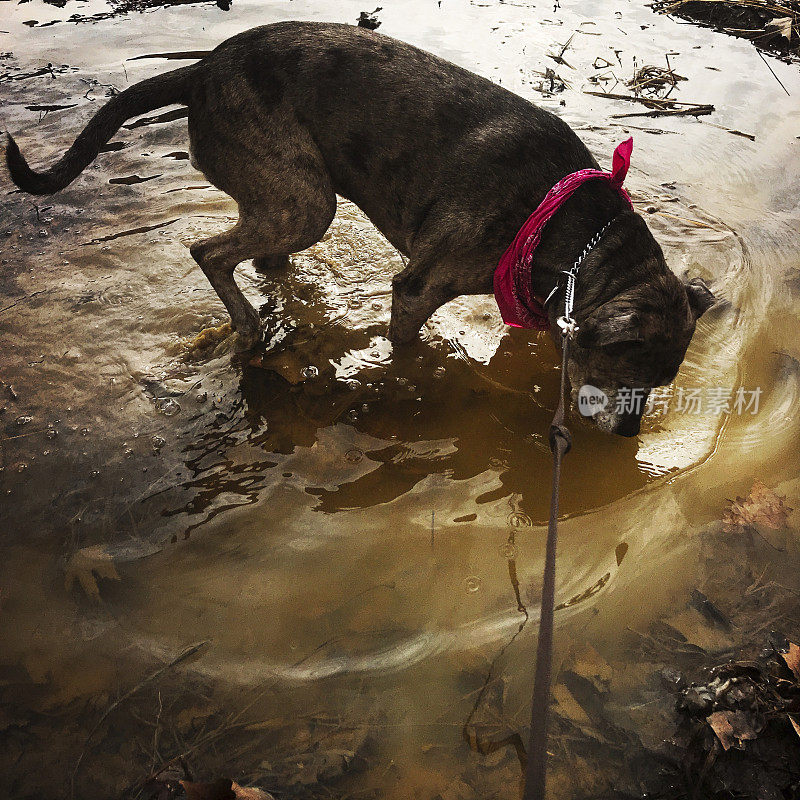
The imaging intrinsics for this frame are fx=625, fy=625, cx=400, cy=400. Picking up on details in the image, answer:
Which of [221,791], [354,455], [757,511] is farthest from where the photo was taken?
[354,455]

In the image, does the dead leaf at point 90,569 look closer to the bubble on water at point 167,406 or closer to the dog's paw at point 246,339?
the bubble on water at point 167,406

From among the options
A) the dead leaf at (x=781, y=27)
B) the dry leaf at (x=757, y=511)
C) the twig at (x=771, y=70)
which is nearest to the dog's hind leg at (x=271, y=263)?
the dry leaf at (x=757, y=511)

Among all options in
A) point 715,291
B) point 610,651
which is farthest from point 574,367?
point 715,291

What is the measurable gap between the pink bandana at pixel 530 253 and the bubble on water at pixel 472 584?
1.36 m

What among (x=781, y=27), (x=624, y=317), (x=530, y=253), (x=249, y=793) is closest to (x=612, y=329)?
(x=624, y=317)

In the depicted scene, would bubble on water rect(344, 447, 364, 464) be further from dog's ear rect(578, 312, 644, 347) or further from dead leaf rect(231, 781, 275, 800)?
dead leaf rect(231, 781, 275, 800)

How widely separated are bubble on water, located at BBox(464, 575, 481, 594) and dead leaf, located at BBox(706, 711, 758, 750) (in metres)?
0.99

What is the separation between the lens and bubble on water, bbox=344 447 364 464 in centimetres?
336

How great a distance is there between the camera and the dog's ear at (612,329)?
2.83 m

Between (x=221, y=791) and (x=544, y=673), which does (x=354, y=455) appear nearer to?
(x=221, y=791)

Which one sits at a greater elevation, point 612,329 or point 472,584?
point 612,329

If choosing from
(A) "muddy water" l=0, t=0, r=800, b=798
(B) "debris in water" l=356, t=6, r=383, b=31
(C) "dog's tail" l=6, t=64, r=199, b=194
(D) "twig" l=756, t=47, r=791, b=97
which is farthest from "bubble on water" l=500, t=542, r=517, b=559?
(B) "debris in water" l=356, t=6, r=383, b=31

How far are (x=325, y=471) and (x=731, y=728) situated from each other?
2.07 m

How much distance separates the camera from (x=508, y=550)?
9.72 feet
